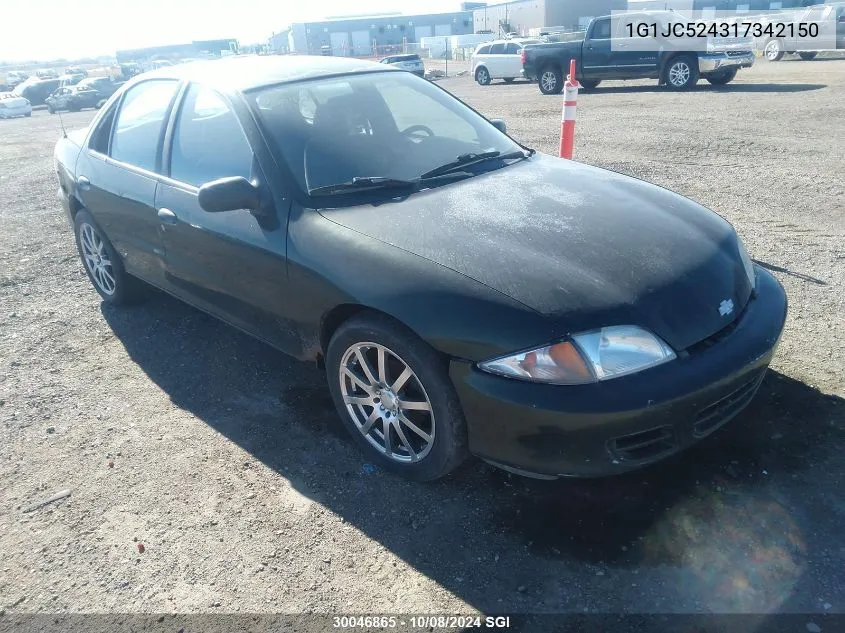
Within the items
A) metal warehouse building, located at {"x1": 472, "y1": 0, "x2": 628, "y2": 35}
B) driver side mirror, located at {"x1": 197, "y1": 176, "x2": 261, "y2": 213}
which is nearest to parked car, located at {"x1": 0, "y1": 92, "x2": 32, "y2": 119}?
driver side mirror, located at {"x1": 197, "y1": 176, "x2": 261, "y2": 213}

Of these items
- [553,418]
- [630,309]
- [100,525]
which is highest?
[630,309]

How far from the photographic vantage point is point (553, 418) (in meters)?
2.23

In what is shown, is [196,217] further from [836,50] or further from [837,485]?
[836,50]

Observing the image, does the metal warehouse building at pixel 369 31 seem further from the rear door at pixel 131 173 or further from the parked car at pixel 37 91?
the rear door at pixel 131 173

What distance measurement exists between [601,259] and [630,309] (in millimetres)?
294

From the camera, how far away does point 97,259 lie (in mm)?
4691

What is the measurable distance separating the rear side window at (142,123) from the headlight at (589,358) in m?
2.63

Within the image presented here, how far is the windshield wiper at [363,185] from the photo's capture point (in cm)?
300

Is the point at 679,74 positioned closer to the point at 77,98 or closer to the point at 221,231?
the point at 221,231

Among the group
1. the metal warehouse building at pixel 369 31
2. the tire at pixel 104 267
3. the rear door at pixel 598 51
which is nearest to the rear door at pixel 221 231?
the tire at pixel 104 267

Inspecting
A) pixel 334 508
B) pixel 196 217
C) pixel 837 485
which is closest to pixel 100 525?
pixel 334 508

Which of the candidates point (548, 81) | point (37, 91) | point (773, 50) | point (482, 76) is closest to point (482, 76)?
point (482, 76)

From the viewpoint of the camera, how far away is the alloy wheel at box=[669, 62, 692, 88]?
15211mm

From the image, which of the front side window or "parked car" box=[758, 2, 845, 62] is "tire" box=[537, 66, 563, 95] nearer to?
"parked car" box=[758, 2, 845, 62]
